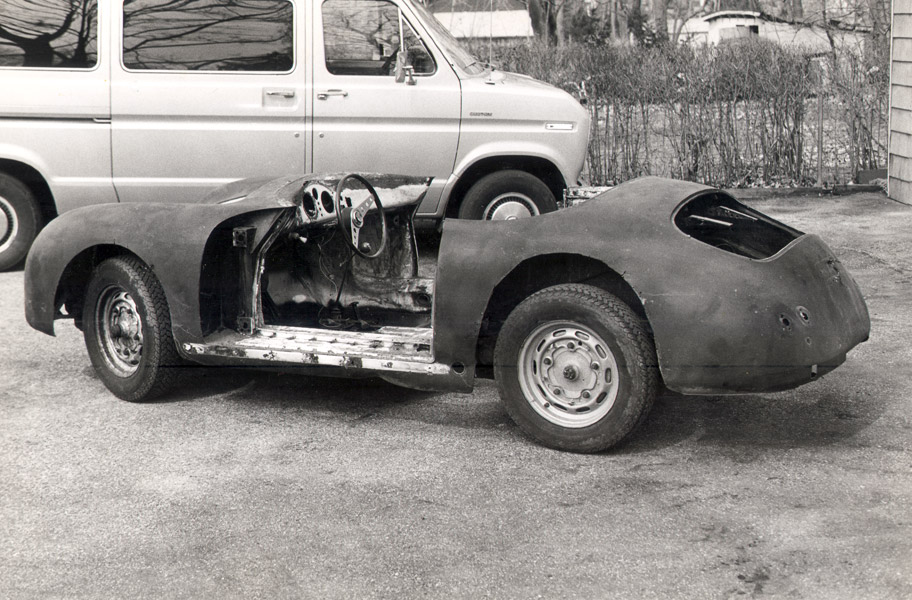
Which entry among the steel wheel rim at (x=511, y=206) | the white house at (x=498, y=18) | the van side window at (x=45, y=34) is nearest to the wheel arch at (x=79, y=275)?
the van side window at (x=45, y=34)

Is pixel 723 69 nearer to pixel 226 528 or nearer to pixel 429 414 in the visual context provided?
pixel 429 414

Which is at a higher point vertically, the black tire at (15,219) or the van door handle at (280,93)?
the van door handle at (280,93)

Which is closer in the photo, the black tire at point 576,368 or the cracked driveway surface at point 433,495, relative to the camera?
the cracked driveway surface at point 433,495

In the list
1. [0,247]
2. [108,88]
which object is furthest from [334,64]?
[0,247]

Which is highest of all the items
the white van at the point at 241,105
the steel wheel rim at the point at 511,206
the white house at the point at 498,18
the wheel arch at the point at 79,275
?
the white house at the point at 498,18

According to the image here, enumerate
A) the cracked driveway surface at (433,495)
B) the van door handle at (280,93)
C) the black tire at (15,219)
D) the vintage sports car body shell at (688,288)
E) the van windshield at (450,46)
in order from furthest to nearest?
the black tire at (15,219)
the van windshield at (450,46)
the van door handle at (280,93)
the vintage sports car body shell at (688,288)
the cracked driveway surface at (433,495)

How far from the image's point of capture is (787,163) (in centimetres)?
1285

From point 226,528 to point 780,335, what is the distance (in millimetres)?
2230

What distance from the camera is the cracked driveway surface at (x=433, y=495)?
388 centimetres

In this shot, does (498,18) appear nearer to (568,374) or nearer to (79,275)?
(79,275)

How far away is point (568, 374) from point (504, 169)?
4.78 metres

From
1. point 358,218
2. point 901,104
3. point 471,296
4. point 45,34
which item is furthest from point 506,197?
point 901,104

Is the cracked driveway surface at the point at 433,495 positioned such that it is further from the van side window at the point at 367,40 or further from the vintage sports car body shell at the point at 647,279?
the van side window at the point at 367,40

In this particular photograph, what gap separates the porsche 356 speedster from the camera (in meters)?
4.75
